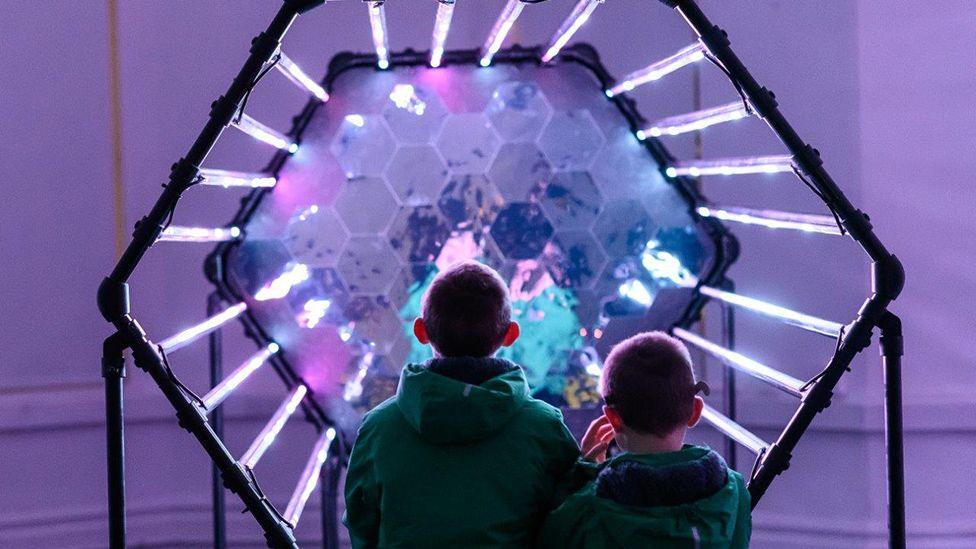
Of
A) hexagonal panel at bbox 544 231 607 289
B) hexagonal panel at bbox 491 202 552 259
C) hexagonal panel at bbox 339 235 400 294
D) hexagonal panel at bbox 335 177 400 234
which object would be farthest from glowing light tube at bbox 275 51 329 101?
hexagonal panel at bbox 544 231 607 289

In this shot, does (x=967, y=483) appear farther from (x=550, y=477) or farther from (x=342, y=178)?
(x=342, y=178)

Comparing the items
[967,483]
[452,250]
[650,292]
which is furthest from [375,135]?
[967,483]

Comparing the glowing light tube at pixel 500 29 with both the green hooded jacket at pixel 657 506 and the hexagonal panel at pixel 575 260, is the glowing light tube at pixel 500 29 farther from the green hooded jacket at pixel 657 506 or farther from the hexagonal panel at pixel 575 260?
the green hooded jacket at pixel 657 506

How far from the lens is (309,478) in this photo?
1660 mm

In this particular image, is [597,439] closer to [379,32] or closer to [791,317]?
[791,317]

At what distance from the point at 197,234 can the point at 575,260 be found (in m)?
0.67

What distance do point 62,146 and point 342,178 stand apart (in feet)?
3.17

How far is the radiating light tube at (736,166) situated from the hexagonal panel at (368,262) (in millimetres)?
543

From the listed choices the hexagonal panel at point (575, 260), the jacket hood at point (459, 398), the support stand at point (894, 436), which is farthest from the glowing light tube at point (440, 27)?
the support stand at point (894, 436)

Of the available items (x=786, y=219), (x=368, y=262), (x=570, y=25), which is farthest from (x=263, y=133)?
(x=786, y=219)

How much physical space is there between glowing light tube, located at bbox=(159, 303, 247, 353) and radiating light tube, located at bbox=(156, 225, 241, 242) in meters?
0.13

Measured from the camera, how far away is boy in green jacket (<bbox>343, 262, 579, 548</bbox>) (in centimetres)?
118

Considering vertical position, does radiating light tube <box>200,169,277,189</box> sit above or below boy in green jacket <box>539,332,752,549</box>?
above

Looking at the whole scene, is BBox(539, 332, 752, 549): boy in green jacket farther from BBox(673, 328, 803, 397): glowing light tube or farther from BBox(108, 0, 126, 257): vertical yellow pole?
BBox(108, 0, 126, 257): vertical yellow pole
